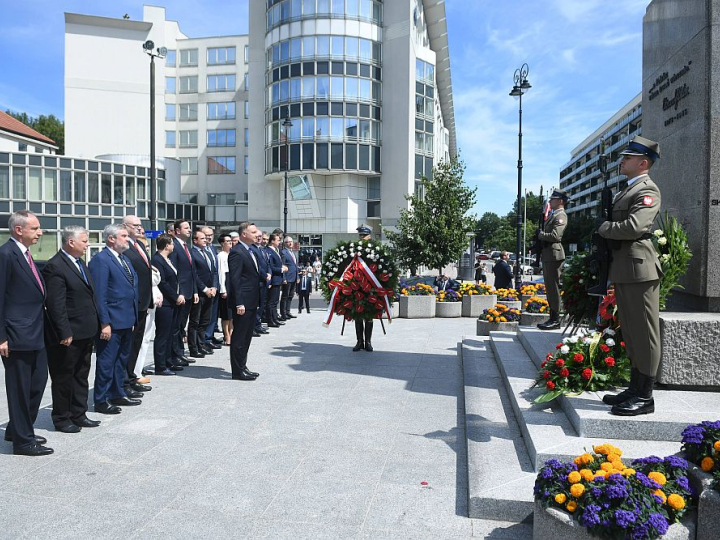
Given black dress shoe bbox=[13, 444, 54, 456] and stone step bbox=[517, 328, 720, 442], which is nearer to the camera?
stone step bbox=[517, 328, 720, 442]

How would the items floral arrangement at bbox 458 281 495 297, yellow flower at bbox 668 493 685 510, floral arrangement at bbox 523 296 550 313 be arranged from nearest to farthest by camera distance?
1. yellow flower at bbox 668 493 685 510
2. floral arrangement at bbox 523 296 550 313
3. floral arrangement at bbox 458 281 495 297

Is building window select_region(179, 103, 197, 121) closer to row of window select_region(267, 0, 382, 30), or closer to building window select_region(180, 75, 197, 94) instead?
building window select_region(180, 75, 197, 94)

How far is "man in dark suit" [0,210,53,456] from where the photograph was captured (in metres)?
5.35

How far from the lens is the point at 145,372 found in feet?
29.6

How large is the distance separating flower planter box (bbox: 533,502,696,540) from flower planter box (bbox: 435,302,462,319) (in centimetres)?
1387

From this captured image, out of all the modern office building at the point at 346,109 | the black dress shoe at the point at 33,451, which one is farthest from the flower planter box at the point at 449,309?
the modern office building at the point at 346,109

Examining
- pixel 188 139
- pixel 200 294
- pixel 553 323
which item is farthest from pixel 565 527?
pixel 188 139

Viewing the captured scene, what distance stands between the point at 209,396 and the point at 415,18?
43.0 meters

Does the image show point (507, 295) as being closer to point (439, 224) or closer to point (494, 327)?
point (494, 327)

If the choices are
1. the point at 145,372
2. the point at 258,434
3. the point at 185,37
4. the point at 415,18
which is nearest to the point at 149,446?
the point at 258,434

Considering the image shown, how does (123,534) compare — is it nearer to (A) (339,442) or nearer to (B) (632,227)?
(A) (339,442)

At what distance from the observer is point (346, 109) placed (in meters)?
42.6

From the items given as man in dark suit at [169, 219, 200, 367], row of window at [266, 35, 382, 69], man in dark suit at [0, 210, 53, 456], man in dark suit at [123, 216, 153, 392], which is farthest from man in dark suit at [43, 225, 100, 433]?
row of window at [266, 35, 382, 69]

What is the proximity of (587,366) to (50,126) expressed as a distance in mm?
81999
